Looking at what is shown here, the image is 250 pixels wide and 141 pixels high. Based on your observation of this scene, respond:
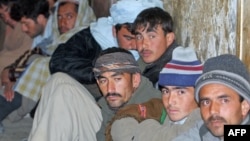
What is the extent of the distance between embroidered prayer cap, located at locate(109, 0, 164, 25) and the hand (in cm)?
207

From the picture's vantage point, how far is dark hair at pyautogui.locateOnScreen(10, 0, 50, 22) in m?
7.86

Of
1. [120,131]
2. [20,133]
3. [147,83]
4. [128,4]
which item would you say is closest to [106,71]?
[147,83]

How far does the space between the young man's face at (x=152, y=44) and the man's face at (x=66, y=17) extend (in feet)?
7.30

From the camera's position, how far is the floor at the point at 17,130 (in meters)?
7.09

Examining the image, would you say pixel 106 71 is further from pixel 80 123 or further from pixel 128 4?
pixel 128 4

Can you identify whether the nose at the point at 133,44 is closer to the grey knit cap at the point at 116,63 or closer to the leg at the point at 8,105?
the grey knit cap at the point at 116,63

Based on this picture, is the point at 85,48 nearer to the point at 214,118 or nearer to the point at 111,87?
the point at 111,87

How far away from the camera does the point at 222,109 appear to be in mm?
3748

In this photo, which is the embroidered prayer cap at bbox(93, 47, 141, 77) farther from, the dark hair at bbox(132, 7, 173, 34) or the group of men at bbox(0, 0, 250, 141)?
the dark hair at bbox(132, 7, 173, 34)

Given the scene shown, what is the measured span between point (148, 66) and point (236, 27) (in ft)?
2.61

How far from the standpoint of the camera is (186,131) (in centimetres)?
399

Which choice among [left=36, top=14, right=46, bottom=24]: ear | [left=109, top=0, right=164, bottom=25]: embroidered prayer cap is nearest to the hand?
[left=36, top=14, right=46, bottom=24]: ear

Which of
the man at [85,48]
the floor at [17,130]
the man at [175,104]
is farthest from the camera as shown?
the floor at [17,130]

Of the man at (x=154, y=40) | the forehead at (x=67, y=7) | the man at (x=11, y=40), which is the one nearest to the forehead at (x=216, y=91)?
the man at (x=154, y=40)
